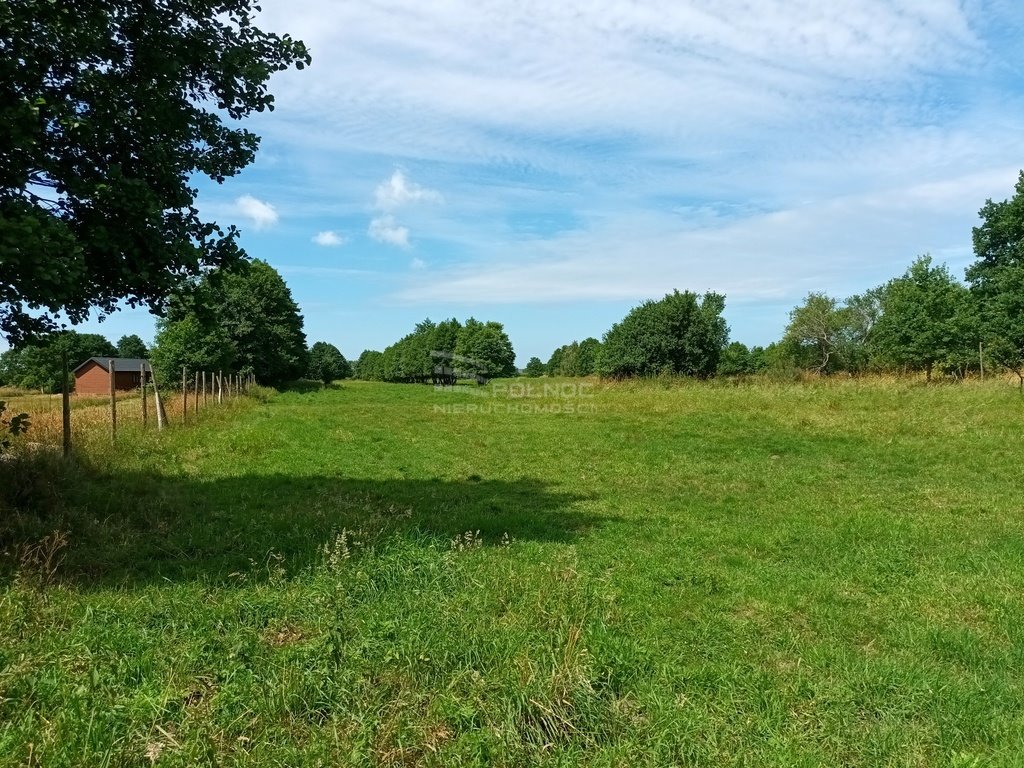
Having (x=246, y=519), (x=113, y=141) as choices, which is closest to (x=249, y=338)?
(x=246, y=519)

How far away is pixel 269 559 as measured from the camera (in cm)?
615

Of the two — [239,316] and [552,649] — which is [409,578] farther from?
[239,316]

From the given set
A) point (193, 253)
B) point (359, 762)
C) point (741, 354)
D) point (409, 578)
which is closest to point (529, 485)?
point (409, 578)

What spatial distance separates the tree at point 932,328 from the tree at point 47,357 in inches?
1352

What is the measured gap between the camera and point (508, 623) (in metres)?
4.46

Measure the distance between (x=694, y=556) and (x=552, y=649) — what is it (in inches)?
135

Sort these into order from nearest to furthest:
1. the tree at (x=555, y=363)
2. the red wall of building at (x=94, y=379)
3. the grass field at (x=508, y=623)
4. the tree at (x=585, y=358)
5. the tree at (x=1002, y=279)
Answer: the grass field at (x=508, y=623) < the tree at (x=1002, y=279) < the red wall of building at (x=94, y=379) < the tree at (x=585, y=358) < the tree at (x=555, y=363)

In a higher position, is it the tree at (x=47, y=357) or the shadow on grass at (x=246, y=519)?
the tree at (x=47, y=357)

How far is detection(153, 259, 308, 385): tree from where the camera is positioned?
41562mm

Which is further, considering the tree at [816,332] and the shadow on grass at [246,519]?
the tree at [816,332]

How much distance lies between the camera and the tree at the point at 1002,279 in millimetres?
24375

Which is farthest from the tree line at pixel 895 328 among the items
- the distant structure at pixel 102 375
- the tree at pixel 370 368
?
the tree at pixel 370 368

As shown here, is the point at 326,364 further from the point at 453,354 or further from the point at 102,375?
the point at 102,375

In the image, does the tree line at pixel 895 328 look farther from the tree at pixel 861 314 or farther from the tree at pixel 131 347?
the tree at pixel 131 347
